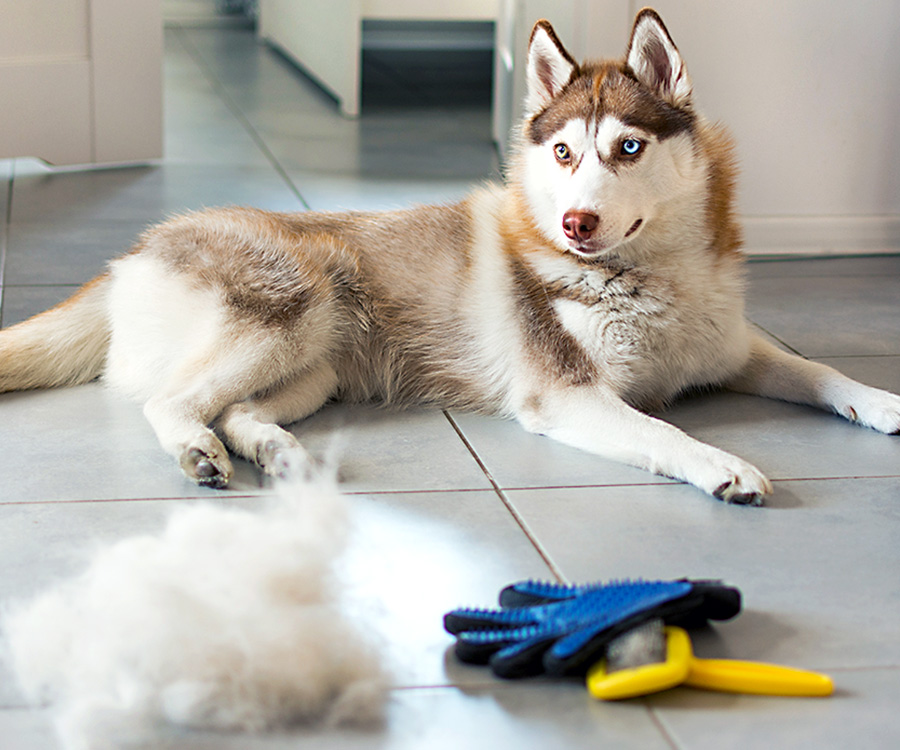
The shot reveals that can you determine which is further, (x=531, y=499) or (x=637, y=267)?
(x=637, y=267)

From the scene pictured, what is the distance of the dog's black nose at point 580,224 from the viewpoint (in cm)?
212

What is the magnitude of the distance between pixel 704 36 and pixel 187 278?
2184mm

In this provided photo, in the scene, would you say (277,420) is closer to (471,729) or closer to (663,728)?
(471,729)

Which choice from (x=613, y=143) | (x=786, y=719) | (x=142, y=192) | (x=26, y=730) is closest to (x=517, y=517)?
(x=786, y=719)

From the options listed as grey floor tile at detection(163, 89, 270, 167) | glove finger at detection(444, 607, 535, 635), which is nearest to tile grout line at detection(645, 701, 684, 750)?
glove finger at detection(444, 607, 535, 635)

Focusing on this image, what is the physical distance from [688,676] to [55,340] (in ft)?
5.63

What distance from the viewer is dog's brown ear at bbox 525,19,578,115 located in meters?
2.30

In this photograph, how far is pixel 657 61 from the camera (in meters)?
2.25

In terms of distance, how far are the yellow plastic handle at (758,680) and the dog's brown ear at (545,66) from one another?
4.58ft

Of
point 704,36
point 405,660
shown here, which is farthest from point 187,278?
point 704,36

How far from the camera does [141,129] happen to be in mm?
4988

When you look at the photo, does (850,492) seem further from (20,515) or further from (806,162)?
(806,162)

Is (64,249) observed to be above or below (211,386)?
below

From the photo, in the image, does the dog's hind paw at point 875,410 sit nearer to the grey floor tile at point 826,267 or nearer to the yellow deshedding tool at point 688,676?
the yellow deshedding tool at point 688,676
